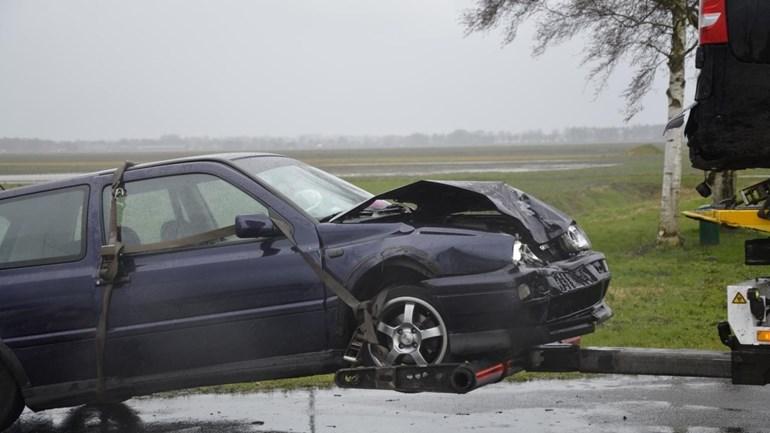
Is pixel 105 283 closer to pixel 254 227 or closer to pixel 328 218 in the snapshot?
pixel 254 227

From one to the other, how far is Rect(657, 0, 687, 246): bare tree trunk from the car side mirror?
1308 centimetres

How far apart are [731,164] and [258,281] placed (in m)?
2.69

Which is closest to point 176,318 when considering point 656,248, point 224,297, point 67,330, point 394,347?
point 224,297

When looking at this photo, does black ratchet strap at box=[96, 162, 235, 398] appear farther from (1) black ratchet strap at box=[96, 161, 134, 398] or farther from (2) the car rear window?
(2) the car rear window

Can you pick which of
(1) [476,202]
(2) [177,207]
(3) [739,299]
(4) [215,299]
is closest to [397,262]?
(1) [476,202]

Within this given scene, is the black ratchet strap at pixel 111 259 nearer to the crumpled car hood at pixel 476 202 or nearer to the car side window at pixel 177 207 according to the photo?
the car side window at pixel 177 207

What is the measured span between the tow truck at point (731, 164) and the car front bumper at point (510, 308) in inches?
6.6

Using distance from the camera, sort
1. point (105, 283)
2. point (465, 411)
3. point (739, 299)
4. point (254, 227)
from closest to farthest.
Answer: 1. point (739, 299)
2. point (254, 227)
3. point (105, 283)
4. point (465, 411)

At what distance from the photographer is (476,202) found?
20.7 feet

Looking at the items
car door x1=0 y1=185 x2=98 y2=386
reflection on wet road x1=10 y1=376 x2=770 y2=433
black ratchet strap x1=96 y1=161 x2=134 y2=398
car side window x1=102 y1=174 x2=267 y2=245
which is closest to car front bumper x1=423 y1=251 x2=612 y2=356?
reflection on wet road x1=10 y1=376 x2=770 y2=433

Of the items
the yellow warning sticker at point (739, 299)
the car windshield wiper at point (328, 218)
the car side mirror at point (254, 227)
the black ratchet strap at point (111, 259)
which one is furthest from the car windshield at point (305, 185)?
the yellow warning sticker at point (739, 299)

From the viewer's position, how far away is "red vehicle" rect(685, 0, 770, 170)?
17.5 ft

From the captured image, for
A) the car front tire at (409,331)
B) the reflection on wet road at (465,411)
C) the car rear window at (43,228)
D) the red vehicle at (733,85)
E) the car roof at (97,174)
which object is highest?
the red vehicle at (733,85)

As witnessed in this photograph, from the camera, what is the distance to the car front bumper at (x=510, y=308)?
229 inches
